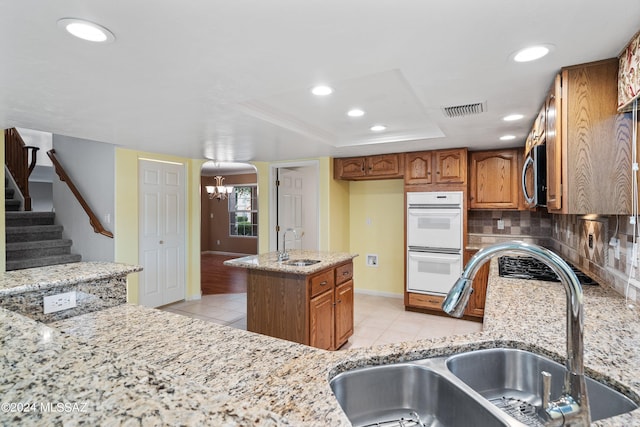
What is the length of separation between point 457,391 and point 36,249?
5.17m

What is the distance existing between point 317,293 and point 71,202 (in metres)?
3.83

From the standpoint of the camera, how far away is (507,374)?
46.6 inches

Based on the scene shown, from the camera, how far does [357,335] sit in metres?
3.62

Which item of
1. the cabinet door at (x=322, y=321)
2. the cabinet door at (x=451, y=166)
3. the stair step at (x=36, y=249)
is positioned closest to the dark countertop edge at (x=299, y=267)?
the cabinet door at (x=322, y=321)

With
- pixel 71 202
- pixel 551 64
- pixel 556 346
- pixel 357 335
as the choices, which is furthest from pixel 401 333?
pixel 71 202

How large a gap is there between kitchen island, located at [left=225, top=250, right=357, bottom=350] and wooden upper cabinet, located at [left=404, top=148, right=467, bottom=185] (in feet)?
5.54

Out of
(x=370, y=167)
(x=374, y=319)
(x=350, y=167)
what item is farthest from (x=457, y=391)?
(x=350, y=167)

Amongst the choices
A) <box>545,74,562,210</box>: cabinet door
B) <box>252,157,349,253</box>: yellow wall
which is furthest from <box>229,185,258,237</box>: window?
<box>545,74,562,210</box>: cabinet door

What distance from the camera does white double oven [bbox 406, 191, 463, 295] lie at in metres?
4.10

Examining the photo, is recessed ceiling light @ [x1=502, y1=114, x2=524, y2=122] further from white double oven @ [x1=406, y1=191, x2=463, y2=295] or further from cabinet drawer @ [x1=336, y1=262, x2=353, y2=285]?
cabinet drawer @ [x1=336, y1=262, x2=353, y2=285]

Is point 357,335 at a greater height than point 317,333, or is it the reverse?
point 317,333

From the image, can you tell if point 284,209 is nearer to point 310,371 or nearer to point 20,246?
point 20,246

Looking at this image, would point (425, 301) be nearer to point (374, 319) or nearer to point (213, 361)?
point (374, 319)

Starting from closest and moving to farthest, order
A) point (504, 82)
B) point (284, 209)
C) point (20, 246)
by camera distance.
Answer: point (504, 82)
point (20, 246)
point (284, 209)
